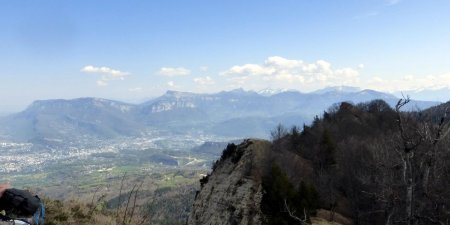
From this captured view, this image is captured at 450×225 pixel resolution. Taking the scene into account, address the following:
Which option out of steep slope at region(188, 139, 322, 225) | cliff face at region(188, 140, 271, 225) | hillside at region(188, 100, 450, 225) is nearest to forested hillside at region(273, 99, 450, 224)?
hillside at region(188, 100, 450, 225)

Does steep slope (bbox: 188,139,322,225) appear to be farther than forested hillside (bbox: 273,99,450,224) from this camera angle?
Yes

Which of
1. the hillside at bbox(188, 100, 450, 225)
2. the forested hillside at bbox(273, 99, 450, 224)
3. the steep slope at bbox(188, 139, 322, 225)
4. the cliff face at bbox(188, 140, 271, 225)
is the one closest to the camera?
the forested hillside at bbox(273, 99, 450, 224)

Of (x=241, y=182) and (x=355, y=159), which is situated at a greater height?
(x=355, y=159)

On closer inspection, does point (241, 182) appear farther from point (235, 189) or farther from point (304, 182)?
point (304, 182)

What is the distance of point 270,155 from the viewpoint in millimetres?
45844

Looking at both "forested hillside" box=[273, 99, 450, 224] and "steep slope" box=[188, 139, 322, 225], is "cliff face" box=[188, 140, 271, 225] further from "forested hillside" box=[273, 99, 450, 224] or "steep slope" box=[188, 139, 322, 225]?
"forested hillside" box=[273, 99, 450, 224]

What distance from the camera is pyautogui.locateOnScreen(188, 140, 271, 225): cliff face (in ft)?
128

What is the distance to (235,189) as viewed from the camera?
42.6 metres

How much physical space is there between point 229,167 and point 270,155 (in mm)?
5651

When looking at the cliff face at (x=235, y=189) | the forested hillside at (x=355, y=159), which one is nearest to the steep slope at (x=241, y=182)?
the cliff face at (x=235, y=189)

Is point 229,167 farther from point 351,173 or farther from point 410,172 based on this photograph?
point 410,172

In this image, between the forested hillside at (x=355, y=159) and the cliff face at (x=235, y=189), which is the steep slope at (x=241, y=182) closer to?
the cliff face at (x=235, y=189)

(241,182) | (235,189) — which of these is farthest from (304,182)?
(235,189)

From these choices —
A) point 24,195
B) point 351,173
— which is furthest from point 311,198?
point 24,195
